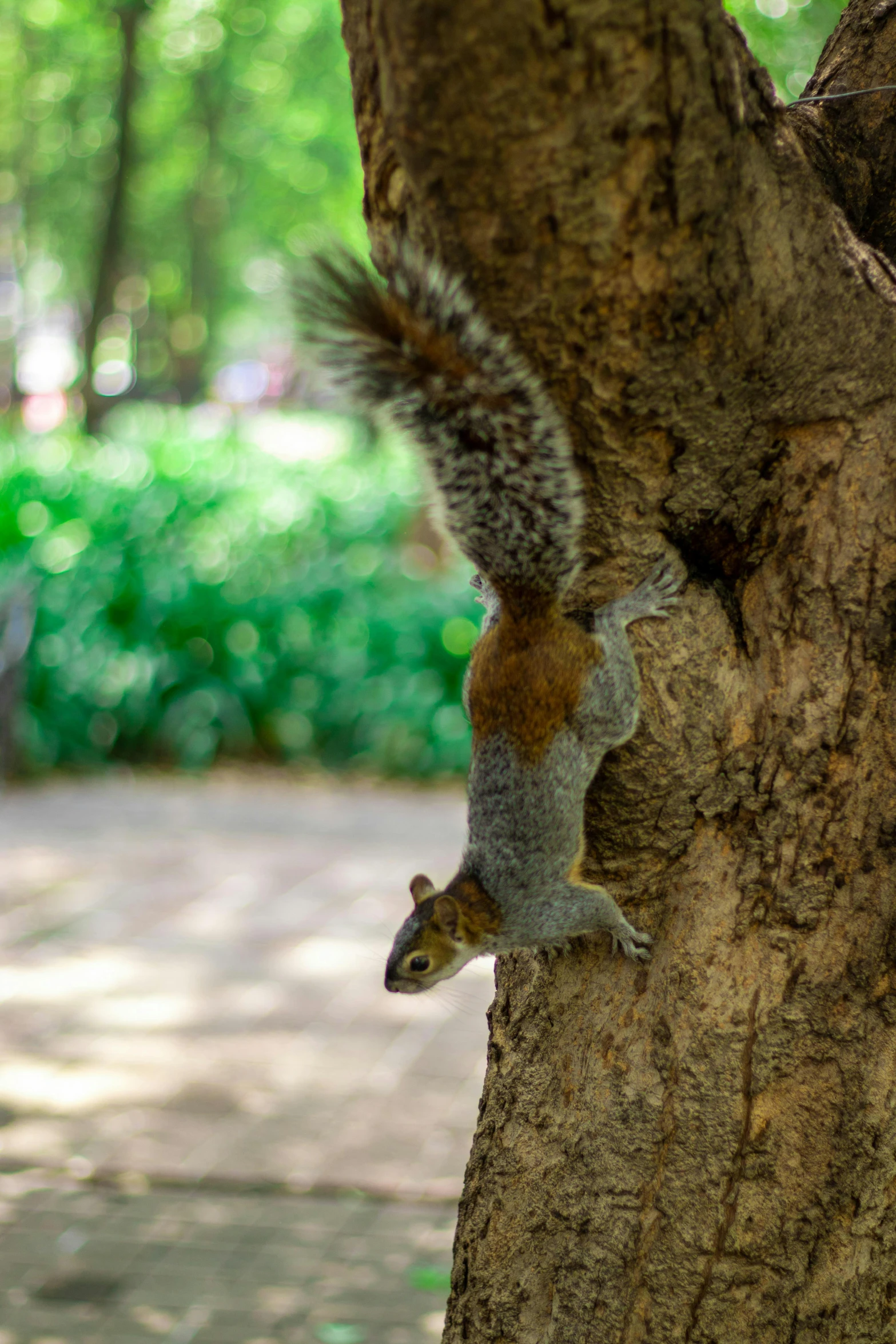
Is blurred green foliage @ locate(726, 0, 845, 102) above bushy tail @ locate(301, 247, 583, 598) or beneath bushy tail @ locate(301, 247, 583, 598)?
above

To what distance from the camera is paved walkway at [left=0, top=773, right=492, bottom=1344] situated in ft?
10.8

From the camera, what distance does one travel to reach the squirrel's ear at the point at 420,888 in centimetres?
205

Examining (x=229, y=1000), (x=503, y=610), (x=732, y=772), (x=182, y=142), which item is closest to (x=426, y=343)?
(x=503, y=610)

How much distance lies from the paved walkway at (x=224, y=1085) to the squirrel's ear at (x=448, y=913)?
339mm

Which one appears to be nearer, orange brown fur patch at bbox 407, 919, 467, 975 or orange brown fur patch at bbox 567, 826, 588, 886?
orange brown fur patch at bbox 567, 826, 588, 886

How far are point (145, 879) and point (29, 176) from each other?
18761 millimetres

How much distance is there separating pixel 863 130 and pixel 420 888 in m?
1.22

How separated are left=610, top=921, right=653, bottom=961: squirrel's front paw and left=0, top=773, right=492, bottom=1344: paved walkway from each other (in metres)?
0.44

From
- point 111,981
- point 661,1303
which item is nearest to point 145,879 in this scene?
point 111,981

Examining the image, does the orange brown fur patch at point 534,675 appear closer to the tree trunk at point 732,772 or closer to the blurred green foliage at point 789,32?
the tree trunk at point 732,772

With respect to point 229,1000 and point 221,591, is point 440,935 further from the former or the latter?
point 221,591

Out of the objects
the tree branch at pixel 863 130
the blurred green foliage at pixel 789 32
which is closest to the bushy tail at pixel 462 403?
the tree branch at pixel 863 130

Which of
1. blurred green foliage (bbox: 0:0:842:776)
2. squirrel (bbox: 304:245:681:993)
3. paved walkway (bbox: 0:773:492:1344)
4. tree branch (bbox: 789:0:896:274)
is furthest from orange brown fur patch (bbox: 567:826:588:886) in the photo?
blurred green foliage (bbox: 0:0:842:776)

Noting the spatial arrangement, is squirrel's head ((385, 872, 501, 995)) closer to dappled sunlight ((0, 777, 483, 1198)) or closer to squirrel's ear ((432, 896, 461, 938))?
squirrel's ear ((432, 896, 461, 938))
